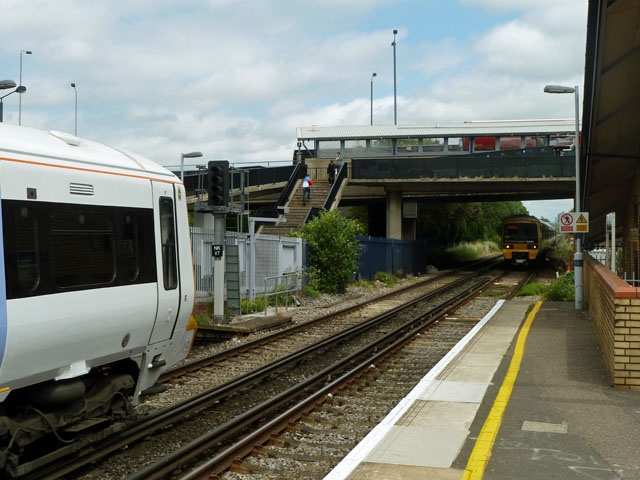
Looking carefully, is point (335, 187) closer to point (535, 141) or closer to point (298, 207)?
point (298, 207)

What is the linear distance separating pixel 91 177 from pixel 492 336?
30.8ft

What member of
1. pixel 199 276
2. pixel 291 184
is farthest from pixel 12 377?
pixel 291 184

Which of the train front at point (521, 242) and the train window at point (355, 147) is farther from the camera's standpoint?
the train window at point (355, 147)

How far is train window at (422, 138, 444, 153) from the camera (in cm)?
4547

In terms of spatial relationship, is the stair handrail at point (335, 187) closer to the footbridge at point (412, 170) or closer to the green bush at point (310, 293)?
the footbridge at point (412, 170)

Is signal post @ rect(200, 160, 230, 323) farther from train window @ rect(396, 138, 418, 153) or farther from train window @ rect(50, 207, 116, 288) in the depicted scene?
train window @ rect(396, 138, 418, 153)

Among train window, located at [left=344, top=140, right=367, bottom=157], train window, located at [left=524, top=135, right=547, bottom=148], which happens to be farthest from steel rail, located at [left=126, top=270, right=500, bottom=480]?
train window, located at [left=524, top=135, right=547, bottom=148]

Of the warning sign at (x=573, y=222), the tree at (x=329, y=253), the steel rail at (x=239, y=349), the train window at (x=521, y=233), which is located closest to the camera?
the steel rail at (x=239, y=349)

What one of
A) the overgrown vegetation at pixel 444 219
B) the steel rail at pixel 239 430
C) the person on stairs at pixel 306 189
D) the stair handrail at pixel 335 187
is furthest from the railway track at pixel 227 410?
the overgrown vegetation at pixel 444 219

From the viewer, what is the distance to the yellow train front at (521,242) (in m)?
44.6

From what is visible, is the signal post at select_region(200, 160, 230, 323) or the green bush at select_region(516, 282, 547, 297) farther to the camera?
the green bush at select_region(516, 282, 547, 297)

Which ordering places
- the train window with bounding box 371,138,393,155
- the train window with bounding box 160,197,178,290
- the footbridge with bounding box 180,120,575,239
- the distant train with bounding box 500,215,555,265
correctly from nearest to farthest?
the train window with bounding box 160,197,178,290 < the footbridge with bounding box 180,120,575,239 < the distant train with bounding box 500,215,555,265 < the train window with bounding box 371,138,393,155

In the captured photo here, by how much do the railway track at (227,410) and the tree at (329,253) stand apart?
11.5 meters

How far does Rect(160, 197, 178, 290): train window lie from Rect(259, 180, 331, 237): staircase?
69.6ft
